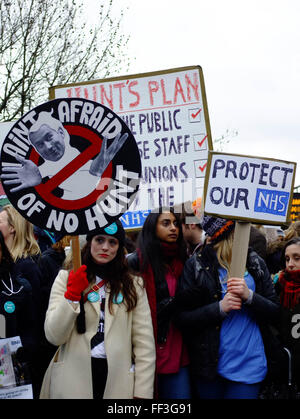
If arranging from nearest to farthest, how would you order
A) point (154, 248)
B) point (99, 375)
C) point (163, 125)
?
point (99, 375) < point (154, 248) < point (163, 125)

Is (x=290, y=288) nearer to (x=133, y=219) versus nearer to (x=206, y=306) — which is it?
(x=206, y=306)

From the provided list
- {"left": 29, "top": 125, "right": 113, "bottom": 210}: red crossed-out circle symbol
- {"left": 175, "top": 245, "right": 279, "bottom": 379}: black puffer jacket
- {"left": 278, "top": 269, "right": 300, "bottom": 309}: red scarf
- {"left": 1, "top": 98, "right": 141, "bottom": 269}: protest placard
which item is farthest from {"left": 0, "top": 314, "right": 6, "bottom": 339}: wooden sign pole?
{"left": 278, "top": 269, "right": 300, "bottom": 309}: red scarf

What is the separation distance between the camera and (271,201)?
3512mm

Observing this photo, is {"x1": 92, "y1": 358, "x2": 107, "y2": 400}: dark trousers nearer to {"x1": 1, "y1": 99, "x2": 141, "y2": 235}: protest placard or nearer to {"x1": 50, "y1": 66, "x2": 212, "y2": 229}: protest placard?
{"x1": 1, "y1": 99, "x2": 141, "y2": 235}: protest placard

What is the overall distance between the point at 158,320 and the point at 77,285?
0.74 meters

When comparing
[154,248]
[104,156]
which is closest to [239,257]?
[154,248]

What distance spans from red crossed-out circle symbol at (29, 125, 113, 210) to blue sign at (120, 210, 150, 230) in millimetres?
1552

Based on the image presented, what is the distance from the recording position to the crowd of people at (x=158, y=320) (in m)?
3.19

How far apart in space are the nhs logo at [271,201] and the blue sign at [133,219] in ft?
4.59

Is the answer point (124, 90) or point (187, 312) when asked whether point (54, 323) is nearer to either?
point (187, 312)

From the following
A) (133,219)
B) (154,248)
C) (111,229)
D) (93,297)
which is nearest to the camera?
(93,297)

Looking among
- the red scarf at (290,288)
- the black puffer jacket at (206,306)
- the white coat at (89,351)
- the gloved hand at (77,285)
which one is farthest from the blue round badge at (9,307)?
the red scarf at (290,288)

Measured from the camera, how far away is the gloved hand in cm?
305
